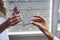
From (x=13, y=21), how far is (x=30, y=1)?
0.79 metres

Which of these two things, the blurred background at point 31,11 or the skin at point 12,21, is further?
the blurred background at point 31,11

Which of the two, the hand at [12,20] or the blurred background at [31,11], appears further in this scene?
the blurred background at [31,11]

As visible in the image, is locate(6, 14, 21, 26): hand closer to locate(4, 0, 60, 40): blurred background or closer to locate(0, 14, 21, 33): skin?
locate(0, 14, 21, 33): skin

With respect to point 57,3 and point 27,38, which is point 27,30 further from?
point 57,3

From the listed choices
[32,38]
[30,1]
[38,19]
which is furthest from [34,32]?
[38,19]

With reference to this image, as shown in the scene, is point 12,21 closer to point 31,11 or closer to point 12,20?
point 12,20

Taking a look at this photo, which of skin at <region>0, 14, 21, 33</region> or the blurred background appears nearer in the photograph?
skin at <region>0, 14, 21, 33</region>

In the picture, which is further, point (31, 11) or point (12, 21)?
point (31, 11)

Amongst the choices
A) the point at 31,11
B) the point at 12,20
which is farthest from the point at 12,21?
the point at 31,11

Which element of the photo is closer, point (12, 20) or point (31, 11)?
point (12, 20)

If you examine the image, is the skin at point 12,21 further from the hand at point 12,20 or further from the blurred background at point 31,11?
the blurred background at point 31,11

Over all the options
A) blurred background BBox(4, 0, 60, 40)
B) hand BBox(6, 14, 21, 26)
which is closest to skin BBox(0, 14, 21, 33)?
hand BBox(6, 14, 21, 26)

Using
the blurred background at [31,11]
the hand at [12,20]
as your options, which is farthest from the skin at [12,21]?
the blurred background at [31,11]

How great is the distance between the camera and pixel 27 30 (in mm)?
1593
